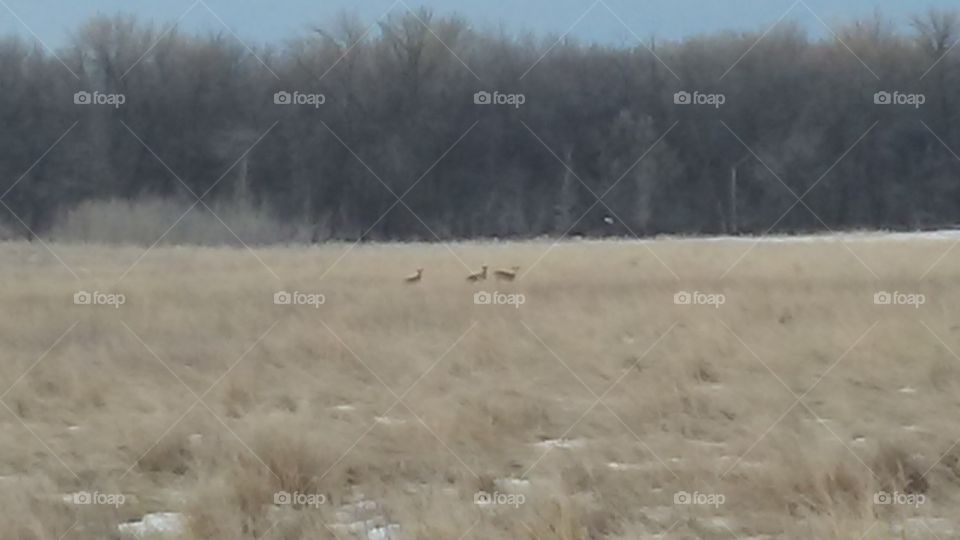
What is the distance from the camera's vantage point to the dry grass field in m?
4.96

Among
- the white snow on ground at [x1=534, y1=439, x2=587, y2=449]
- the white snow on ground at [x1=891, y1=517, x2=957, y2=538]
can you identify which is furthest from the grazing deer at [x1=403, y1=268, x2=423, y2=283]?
the white snow on ground at [x1=891, y1=517, x2=957, y2=538]

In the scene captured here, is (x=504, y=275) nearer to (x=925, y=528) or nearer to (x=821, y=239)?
(x=925, y=528)

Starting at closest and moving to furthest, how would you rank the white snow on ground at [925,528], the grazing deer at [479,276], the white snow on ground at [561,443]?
the white snow on ground at [925,528], the white snow on ground at [561,443], the grazing deer at [479,276]

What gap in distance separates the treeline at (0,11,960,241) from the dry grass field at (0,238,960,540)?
72.4 ft

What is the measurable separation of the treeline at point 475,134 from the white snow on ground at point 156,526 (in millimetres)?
27979

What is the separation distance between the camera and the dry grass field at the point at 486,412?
4961mm

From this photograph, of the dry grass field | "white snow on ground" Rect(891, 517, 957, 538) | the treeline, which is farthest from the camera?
the treeline

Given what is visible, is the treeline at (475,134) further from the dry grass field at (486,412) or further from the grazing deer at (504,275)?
the dry grass field at (486,412)

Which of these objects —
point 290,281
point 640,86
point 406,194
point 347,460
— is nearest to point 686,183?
point 640,86

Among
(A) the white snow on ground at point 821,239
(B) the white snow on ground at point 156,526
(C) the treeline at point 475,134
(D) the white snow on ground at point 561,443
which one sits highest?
(C) the treeline at point 475,134

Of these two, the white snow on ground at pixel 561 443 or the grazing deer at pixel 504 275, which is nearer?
the white snow on ground at pixel 561 443

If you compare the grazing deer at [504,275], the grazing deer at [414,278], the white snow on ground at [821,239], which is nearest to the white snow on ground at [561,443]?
the grazing deer at [504,275]

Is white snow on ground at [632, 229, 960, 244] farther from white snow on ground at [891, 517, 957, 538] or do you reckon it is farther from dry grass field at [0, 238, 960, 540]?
white snow on ground at [891, 517, 957, 538]

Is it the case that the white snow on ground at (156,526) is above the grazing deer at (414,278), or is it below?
below
